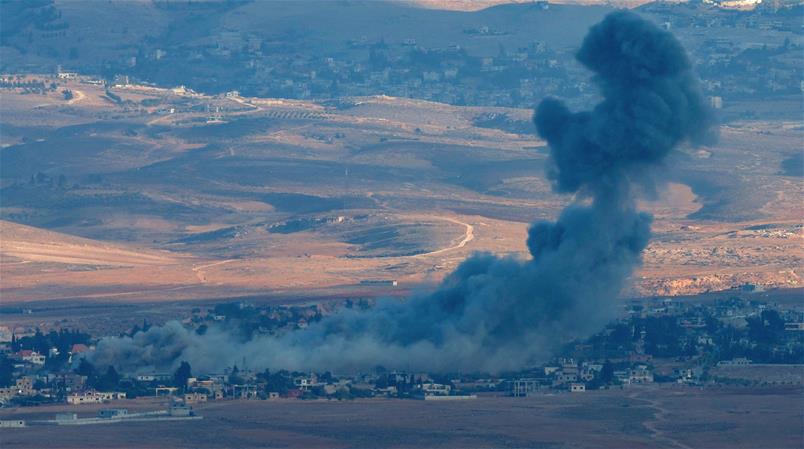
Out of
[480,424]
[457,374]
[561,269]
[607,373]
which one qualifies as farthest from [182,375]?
[607,373]

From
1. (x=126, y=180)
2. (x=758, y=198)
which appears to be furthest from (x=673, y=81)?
(x=126, y=180)

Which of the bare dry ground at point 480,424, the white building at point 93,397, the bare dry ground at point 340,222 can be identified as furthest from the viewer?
the bare dry ground at point 340,222

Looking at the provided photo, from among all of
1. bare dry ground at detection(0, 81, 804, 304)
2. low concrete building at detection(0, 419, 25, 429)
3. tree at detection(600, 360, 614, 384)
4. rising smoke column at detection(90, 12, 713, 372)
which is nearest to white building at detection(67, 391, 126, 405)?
rising smoke column at detection(90, 12, 713, 372)

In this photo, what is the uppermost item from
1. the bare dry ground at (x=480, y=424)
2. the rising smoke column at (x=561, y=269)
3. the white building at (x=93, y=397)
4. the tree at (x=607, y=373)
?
the rising smoke column at (x=561, y=269)

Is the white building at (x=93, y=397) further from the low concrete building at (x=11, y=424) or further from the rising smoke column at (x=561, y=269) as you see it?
the low concrete building at (x=11, y=424)

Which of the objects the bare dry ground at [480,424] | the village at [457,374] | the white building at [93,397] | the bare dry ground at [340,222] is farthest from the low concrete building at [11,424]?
the bare dry ground at [340,222]

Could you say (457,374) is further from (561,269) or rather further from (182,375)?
(182,375)

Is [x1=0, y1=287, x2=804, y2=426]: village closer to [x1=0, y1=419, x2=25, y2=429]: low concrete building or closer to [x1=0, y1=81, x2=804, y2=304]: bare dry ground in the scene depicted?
[x1=0, y1=419, x2=25, y2=429]: low concrete building
